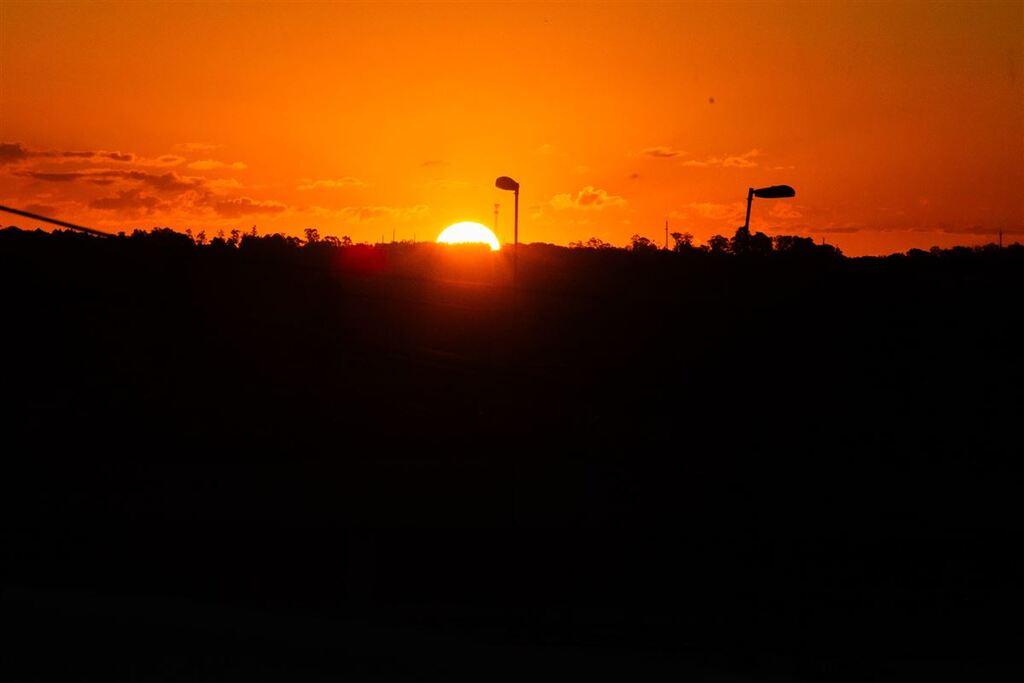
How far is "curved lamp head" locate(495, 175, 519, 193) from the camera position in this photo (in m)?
17.4

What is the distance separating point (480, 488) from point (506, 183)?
5520mm

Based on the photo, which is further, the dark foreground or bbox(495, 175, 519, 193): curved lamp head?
bbox(495, 175, 519, 193): curved lamp head

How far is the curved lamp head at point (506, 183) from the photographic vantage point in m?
17.4

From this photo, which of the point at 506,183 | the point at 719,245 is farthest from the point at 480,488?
the point at 719,245

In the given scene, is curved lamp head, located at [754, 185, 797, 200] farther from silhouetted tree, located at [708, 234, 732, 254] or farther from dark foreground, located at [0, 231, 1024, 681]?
silhouetted tree, located at [708, 234, 732, 254]

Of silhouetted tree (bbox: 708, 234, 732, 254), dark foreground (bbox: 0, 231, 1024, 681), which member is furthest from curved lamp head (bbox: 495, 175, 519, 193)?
silhouetted tree (bbox: 708, 234, 732, 254)

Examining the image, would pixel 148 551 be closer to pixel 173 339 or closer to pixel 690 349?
pixel 173 339

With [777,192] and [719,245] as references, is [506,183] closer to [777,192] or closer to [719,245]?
[777,192]

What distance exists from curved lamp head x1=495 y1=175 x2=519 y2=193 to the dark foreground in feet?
9.46

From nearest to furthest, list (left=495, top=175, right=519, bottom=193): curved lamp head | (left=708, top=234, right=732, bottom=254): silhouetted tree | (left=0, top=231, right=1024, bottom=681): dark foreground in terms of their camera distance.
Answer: (left=0, top=231, right=1024, bottom=681): dark foreground → (left=495, top=175, right=519, bottom=193): curved lamp head → (left=708, top=234, right=732, bottom=254): silhouetted tree

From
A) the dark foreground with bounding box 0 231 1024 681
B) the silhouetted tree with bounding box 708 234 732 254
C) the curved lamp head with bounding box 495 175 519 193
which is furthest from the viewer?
the silhouetted tree with bounding box 708 234 732 254

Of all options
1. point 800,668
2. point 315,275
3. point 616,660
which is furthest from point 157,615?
point 315,275

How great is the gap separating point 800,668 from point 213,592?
23.9 feet

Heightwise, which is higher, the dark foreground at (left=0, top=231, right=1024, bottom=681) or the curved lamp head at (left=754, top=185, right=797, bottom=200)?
the curved lamp head at (left=754, top=185, right=797, bottom=200)
